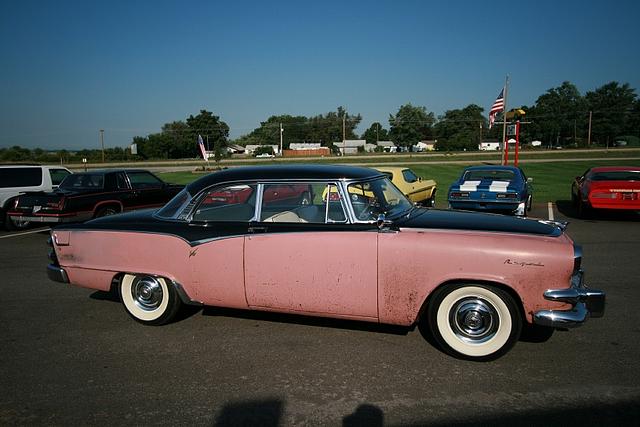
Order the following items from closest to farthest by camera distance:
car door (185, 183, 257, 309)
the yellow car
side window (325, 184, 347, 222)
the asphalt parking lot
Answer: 1. the asphalt parking lot
2. side window (325, 184, 347, 222)
3. car door (185, 183, 257, 309)
4. the yellow car

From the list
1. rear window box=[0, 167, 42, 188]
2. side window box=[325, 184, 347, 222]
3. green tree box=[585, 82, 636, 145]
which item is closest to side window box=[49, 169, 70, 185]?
rear window box=[0, 167, 42, 188]

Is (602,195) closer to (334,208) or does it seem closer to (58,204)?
(334,208)

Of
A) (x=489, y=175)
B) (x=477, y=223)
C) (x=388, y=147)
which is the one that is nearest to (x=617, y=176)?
(x=489, y=175)

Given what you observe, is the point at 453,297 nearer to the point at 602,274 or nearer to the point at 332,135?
the point at 602,274

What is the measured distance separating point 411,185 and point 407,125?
99.8 metres

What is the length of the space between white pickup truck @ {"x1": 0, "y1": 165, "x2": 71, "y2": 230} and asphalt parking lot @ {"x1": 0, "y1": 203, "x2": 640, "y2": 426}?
7297 millimetres

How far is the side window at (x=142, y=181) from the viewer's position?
11188mm

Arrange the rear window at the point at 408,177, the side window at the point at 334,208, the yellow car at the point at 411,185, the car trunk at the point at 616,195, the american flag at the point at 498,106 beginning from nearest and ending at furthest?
the side window at the point at 334,208, the car trunk at the point at 616,195, the yellow car at the point at 411,185, the rear window at the point at 408,177, the american flag at the point at 498,106

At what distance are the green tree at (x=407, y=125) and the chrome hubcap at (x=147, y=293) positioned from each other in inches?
4240

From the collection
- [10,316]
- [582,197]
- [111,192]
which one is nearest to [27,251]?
[111,192]

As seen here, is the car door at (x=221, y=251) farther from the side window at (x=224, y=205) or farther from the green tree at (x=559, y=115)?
the green tree at (x=559, y=115)

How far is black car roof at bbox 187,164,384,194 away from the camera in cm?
431

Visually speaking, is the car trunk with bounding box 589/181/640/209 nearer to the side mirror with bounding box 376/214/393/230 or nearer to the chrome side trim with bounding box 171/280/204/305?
the side mirror with bounding box 376/214/393/230

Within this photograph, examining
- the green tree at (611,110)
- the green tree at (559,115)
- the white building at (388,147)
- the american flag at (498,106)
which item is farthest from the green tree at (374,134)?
the american flag at (498,106)
